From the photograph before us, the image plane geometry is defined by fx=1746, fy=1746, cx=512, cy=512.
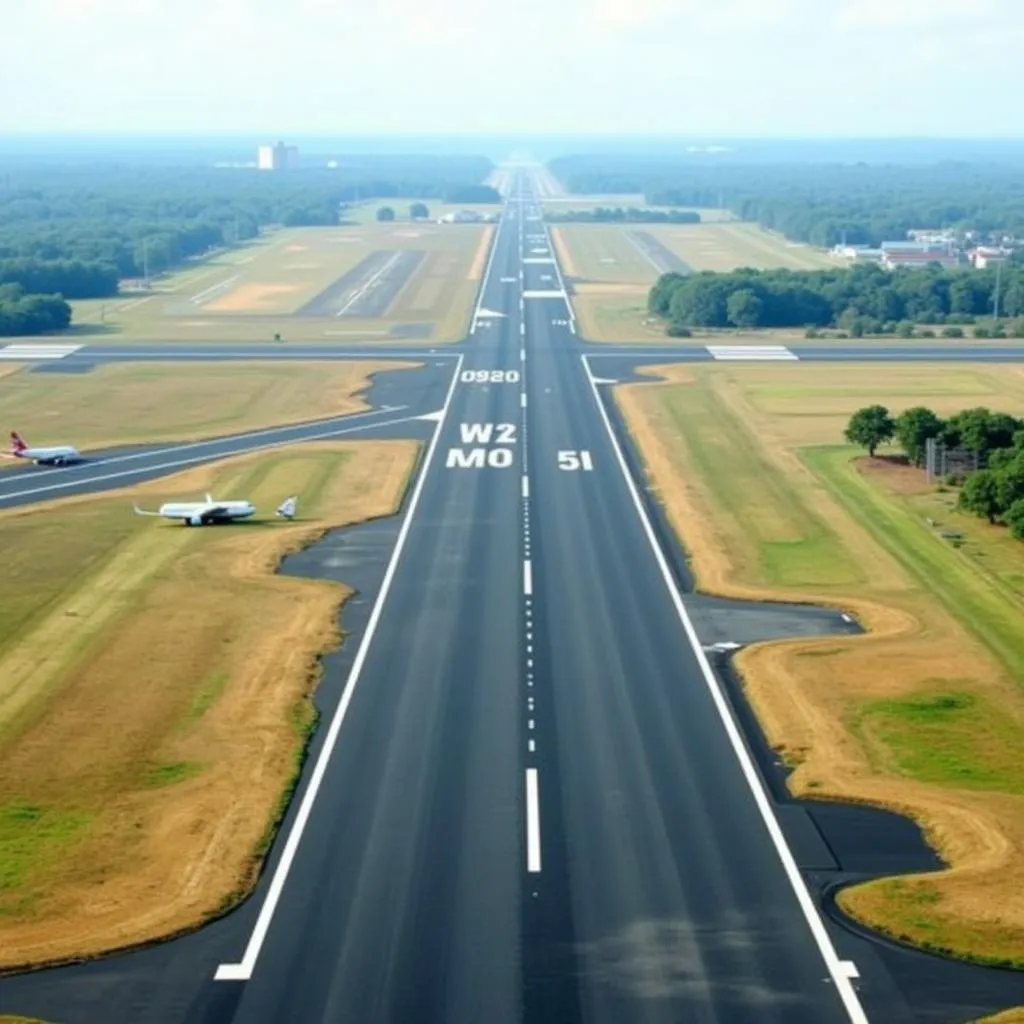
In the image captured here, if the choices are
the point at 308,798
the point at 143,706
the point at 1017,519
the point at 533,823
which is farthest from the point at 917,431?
the point at 308,798

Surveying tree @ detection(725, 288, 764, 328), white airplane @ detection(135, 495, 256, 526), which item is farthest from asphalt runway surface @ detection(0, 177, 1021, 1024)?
tree @ detection(725, 288, 764, 328)

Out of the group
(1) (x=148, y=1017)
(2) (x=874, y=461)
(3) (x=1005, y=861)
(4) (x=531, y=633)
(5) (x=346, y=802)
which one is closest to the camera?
(1) (x=148, y=1017)

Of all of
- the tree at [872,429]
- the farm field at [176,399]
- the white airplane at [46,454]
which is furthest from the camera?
the farm field at [176,399]

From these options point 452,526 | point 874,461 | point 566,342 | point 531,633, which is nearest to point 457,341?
point 566,342

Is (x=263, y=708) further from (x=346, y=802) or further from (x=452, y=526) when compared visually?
(x=452, y=526)

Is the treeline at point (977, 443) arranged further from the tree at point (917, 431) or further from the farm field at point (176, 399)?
the farm field at point (176, 399)

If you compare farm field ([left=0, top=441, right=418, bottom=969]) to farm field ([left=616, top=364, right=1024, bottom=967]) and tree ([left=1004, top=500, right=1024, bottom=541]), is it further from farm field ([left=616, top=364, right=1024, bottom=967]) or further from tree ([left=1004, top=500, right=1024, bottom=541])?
tree ([left=1004, top=500, right=1024, bottom=541])

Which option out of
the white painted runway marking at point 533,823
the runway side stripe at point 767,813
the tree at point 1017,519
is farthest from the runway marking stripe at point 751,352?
the white painted runway marking at point 533,823
